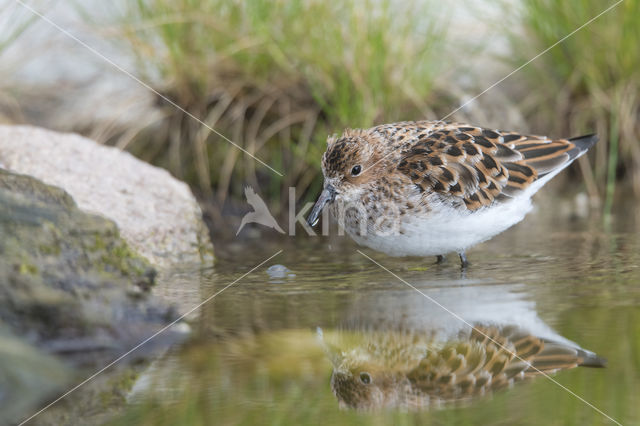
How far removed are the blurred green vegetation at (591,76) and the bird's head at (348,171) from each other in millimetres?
3931

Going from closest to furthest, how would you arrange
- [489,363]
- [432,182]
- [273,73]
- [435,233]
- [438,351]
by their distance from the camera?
1. [489,363]
2. [438,351]
3. [435,233]
4. [432,182]
5. [273,73]

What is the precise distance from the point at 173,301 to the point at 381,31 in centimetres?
445

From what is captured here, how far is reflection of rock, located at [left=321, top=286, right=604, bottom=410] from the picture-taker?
3.39 meters

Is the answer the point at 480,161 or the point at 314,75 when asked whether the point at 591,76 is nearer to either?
the point at 314,75

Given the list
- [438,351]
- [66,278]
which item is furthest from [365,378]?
[66,278]

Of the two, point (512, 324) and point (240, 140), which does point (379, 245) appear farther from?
point (240, 140)

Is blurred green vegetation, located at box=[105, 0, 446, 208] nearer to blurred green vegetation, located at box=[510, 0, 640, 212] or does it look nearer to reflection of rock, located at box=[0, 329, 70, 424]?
blurred green vegetation, located at box=[510, 0, 640, 212]

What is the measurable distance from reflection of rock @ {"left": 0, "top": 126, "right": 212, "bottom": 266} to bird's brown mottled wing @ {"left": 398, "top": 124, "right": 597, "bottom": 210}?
2.09 meters

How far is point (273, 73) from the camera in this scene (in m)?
9.20

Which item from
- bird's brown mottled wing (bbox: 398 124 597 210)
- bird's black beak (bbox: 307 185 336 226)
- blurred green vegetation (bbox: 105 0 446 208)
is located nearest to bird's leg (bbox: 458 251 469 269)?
bird's brown mottled wing (bbox: 398 124 597 210)

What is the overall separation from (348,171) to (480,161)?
106 centimetres

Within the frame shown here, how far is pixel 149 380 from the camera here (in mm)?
3578

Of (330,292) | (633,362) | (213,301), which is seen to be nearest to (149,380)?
(213,301)

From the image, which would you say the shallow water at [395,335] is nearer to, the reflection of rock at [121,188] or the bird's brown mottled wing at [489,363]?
the bird's brown mottled wing at [489,363]
